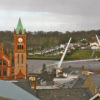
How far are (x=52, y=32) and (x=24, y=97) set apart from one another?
8808 cm

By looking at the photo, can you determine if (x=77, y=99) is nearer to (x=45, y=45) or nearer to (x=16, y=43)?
(x=16, y=43)

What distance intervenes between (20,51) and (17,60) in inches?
26.6

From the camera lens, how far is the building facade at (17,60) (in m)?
16.3

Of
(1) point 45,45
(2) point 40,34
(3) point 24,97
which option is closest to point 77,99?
(3) point 24,97

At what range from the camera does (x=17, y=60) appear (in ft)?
54.4

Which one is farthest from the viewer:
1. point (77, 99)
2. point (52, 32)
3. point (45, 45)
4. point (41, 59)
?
point (52, 32)

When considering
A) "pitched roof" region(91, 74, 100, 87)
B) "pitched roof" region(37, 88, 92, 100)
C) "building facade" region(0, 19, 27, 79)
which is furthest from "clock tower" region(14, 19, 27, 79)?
"pitched roof" region(91, 74, 100, 87)

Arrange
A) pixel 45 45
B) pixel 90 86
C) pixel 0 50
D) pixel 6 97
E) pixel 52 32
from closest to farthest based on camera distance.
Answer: pixel 6 97
pixel 90 86
pixel 0 50
pixel 45 45
pixel 52 32

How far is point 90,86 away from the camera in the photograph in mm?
10844

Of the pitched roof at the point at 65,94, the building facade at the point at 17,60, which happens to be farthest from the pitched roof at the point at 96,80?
the building facade at the point at 17,60

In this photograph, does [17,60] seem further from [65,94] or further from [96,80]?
[96,80]

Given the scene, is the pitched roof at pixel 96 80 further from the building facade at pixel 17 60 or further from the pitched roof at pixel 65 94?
the building facade at pixel 17 60

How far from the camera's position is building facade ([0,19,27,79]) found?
53.5 feet

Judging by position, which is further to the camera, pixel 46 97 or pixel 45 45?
pixel 45 45
